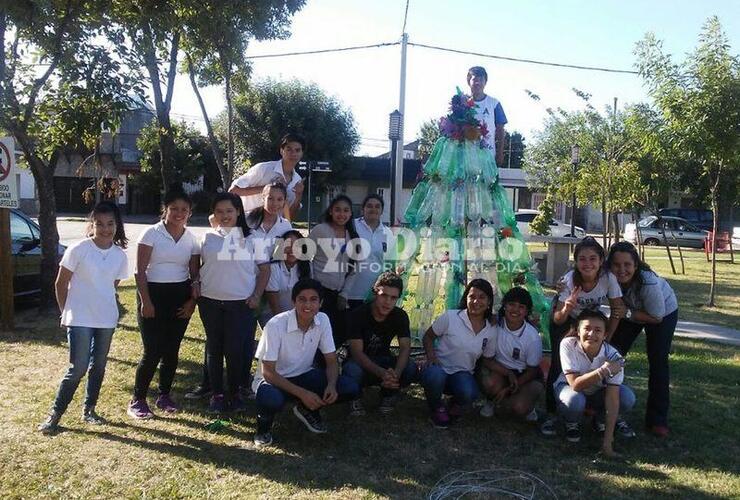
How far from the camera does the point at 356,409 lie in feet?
16.0

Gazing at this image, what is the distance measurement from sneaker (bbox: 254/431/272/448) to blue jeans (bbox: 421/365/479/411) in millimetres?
1135

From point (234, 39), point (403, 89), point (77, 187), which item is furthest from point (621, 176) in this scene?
point (77, 187)

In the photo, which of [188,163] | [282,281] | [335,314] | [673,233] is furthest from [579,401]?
[188,163]

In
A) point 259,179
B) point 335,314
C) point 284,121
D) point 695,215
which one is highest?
point 284,121

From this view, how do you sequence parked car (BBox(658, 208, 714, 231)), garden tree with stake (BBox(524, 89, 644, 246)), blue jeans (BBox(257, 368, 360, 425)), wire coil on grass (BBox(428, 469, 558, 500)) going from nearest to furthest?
wire coil on grass (BBox(428, 469, 558, 500))
blue jeans (BBox(257, 368, 360, 425))
garden tree with stake (BBox(524, 89, 644, 246))
parked car (BBox(658, 208, 714, 231))

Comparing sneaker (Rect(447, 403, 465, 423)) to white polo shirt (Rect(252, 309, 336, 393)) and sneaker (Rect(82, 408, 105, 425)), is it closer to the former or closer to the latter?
white polo shirt (Rect(252, 309, 336, 393))

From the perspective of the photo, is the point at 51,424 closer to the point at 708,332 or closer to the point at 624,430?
the point at 624,430

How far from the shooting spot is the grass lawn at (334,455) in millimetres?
3578

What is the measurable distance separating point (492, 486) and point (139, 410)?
2.51 m

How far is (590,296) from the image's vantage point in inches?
177

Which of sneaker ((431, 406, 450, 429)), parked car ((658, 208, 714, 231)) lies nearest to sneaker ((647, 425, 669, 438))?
sneaker ((431, 406, 450, 429))

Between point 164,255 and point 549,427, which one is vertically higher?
point 164,255

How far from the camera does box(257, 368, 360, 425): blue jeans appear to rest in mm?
4105

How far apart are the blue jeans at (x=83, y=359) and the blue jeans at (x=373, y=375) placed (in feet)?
5.28
